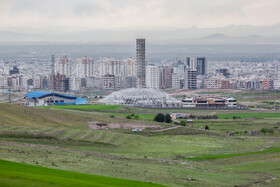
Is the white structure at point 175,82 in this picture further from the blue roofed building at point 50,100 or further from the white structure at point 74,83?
the blue roofed building at point 50,100

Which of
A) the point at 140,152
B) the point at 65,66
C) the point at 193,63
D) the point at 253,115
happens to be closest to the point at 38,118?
the point at 140,152

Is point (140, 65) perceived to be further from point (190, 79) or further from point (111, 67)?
point (111, 67)

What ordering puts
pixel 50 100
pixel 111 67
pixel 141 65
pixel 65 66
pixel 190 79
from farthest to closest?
1. pixel 111 67
2. pixel 65 66
3. pixel 190 79
4. pixel 141 65
5. pixel 50 100

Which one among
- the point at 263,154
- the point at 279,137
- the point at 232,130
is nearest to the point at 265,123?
the point at 232,130

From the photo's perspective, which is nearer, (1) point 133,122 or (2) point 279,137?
(2) point 279,137

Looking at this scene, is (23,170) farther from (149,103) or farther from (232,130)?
(149,103)

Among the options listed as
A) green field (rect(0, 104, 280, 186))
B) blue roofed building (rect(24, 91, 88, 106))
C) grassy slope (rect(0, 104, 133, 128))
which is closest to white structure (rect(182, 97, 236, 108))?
blue roofed building (rect(24, 91, 88, 106))
